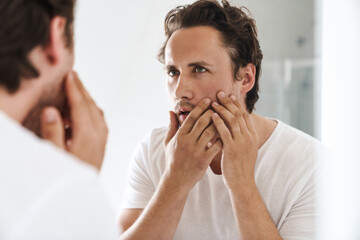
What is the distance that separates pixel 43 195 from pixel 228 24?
2.56ft

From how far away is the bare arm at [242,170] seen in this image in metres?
0.83

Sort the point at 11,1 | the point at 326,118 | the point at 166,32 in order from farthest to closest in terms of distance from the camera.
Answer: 1. the point at 166,32
2. the point at 326,118
3. the point at 11,1

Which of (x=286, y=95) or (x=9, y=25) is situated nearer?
(x=9, y=25)

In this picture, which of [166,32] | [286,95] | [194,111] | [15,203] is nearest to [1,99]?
[15,203]

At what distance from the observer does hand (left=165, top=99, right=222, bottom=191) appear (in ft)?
2.96

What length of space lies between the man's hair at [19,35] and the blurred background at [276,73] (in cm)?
54

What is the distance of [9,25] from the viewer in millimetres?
482

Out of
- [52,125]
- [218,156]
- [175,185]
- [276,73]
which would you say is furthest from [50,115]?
[276,73]

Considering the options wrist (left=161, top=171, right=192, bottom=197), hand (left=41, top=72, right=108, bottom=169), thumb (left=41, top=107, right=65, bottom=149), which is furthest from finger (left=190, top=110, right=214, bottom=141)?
thumb (left=41, top=107, right=65, bottom=149)

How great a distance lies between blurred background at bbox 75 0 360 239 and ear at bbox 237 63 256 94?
0.14m

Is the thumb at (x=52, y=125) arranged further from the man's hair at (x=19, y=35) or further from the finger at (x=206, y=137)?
the finger at (x=206, y=137)

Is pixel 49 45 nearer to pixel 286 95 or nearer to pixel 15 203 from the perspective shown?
pixel 15 203

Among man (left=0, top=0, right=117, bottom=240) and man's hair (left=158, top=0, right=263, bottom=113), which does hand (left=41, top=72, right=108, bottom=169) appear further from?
man's hair (left=158, top=0, right=263, bottom=113)

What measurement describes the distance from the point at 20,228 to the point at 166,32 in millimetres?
846
